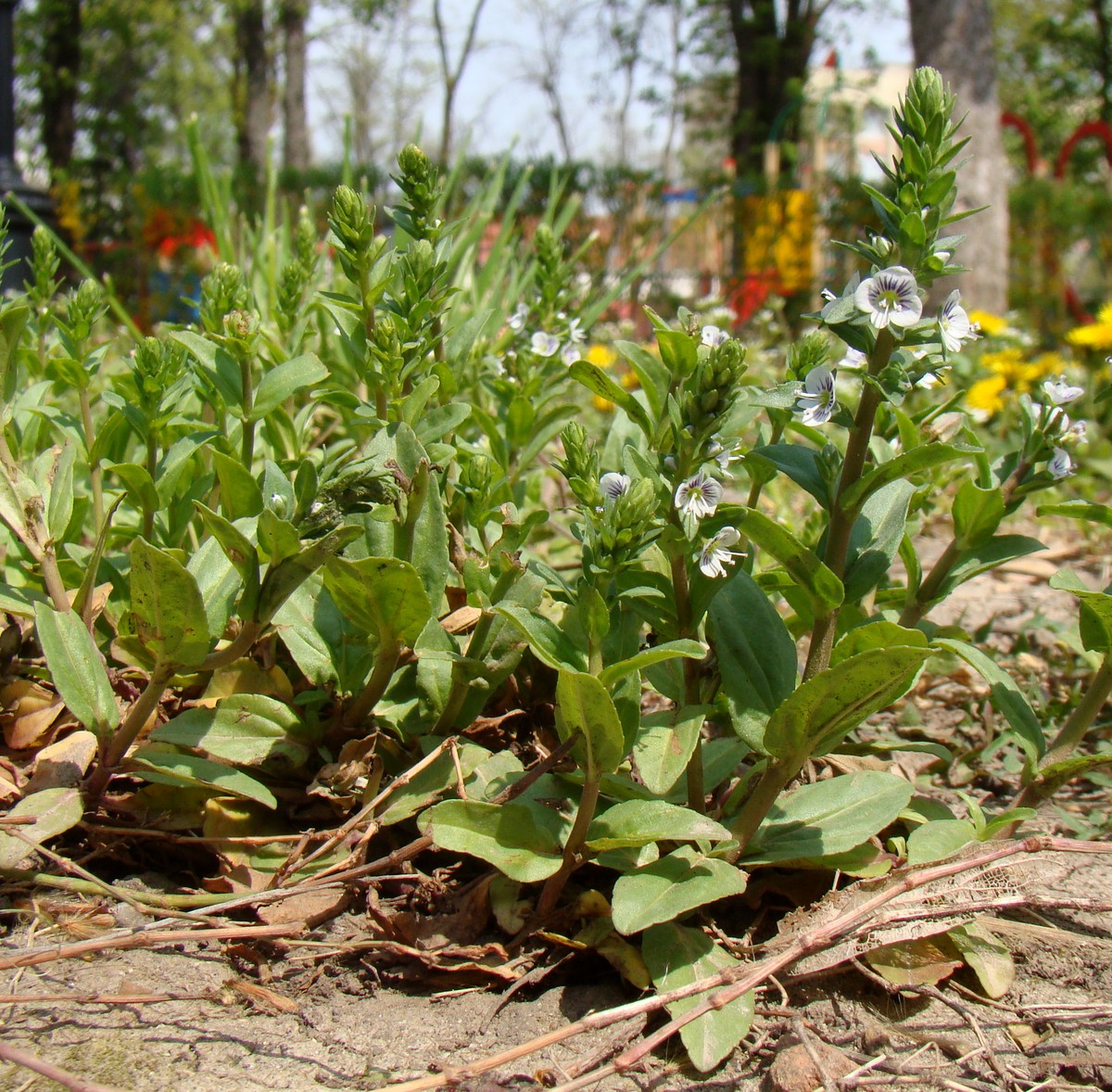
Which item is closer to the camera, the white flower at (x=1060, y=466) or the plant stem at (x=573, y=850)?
the plant stem at (x=573, y=850)

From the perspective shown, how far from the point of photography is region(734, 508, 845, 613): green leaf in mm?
1232

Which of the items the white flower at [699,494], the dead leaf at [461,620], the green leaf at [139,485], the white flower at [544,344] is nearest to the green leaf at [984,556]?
the white flower at [699,494]

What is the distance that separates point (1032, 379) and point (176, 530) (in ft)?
13.9

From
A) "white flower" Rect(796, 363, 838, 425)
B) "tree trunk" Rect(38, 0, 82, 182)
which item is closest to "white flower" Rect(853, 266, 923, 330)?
"white flower" Rect(796, 363, 838, 425)

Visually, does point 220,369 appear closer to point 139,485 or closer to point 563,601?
point 139,485

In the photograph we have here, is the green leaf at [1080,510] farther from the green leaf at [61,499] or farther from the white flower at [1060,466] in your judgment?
the green leaf at [61,499]

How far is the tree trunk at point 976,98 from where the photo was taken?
24.3 feet

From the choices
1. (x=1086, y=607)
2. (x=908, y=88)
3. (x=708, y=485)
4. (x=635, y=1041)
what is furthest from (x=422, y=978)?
(x=908, y=88)

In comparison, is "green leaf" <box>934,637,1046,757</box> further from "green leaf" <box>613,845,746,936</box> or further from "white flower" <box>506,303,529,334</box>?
"white flower" <box>506,303,529,334</box>

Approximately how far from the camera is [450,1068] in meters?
1.10

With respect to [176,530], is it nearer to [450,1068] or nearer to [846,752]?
[450,1068]

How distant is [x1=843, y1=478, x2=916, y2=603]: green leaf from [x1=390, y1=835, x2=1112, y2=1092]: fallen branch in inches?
14.9

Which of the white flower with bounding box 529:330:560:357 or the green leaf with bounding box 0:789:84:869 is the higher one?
the white flower with bounding box 529:330:560:357

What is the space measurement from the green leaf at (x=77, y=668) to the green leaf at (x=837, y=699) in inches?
35.9
